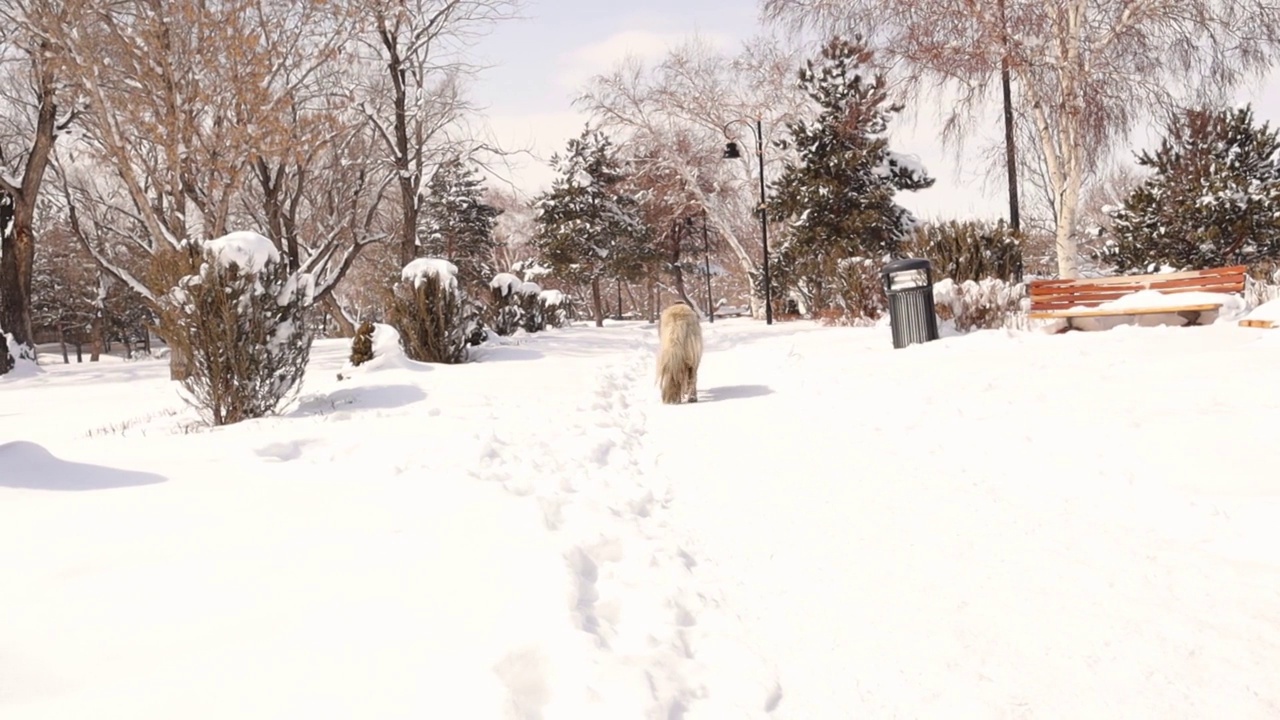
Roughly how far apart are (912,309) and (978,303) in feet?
7.98

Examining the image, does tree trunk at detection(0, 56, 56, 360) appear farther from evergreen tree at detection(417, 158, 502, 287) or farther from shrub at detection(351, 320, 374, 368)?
evergreen tree at detection(417, 158, 502, 287)

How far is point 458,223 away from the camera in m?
38.8

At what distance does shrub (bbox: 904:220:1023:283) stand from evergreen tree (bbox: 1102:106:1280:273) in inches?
218

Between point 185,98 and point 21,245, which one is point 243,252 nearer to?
point 185,98

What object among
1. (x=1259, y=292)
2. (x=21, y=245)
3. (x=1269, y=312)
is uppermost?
(x=21, y=245)

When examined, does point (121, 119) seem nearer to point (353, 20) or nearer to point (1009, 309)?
point (353, 20)

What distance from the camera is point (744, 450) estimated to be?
561 centimetres

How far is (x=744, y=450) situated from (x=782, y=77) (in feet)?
89.7

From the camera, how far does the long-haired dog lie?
7.81 m

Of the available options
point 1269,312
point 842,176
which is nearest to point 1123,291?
point 1269,312

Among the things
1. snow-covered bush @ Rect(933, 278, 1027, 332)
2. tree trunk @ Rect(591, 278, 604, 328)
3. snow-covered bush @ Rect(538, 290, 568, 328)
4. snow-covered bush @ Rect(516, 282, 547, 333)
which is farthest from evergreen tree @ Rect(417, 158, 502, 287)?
snow-covered bush @ Rect(933, 278, 1027, 332)

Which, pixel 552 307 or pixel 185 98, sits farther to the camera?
pixel 552 307

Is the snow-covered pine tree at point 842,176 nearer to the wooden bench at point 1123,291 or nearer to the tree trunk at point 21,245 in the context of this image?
the wooden bench at point 1123,291

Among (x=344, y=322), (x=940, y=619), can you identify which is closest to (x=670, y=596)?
(x=940, y=619)
